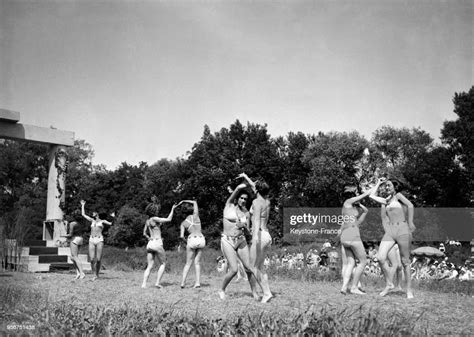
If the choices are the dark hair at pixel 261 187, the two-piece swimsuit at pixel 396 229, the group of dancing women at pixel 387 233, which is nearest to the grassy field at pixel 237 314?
the group of dancing women at pixel 387 233

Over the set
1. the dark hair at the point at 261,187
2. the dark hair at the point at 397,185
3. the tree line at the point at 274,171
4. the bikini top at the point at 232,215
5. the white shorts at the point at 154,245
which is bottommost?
the white shorts at the point at 154,245

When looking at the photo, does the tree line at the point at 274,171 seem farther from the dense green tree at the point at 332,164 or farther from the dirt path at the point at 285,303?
the dirt path at the point at 285,303

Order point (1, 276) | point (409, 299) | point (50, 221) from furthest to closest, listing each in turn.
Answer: point (50, 221) → point (1, 276) → point (409, 299)

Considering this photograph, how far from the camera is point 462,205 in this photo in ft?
100

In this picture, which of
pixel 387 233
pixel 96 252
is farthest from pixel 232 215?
pixel 96 252

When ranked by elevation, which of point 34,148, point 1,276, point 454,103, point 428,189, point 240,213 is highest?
point 454,103

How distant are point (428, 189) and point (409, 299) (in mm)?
26838

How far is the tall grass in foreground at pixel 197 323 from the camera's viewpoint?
229 inches

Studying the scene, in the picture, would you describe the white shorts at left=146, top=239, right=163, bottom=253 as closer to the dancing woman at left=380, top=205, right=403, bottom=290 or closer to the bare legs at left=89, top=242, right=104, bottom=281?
the bare legs at left=89, top=242, right=104, bottom=281

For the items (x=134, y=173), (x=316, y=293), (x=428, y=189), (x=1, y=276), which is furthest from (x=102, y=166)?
(x=316, y=293)

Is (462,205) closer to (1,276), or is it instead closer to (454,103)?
(454,103)

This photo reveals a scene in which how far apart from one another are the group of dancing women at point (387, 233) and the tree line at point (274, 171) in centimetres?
2252

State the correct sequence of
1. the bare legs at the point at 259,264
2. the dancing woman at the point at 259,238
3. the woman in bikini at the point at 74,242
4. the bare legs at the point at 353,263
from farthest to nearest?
1. the woman in bikini at the point at 74,242
2. the bare legs at the point at 353,263
3. the bare legs at the point at 259,264
4. the dancing woman at the point at 259,238

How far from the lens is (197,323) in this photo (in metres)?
6.21
